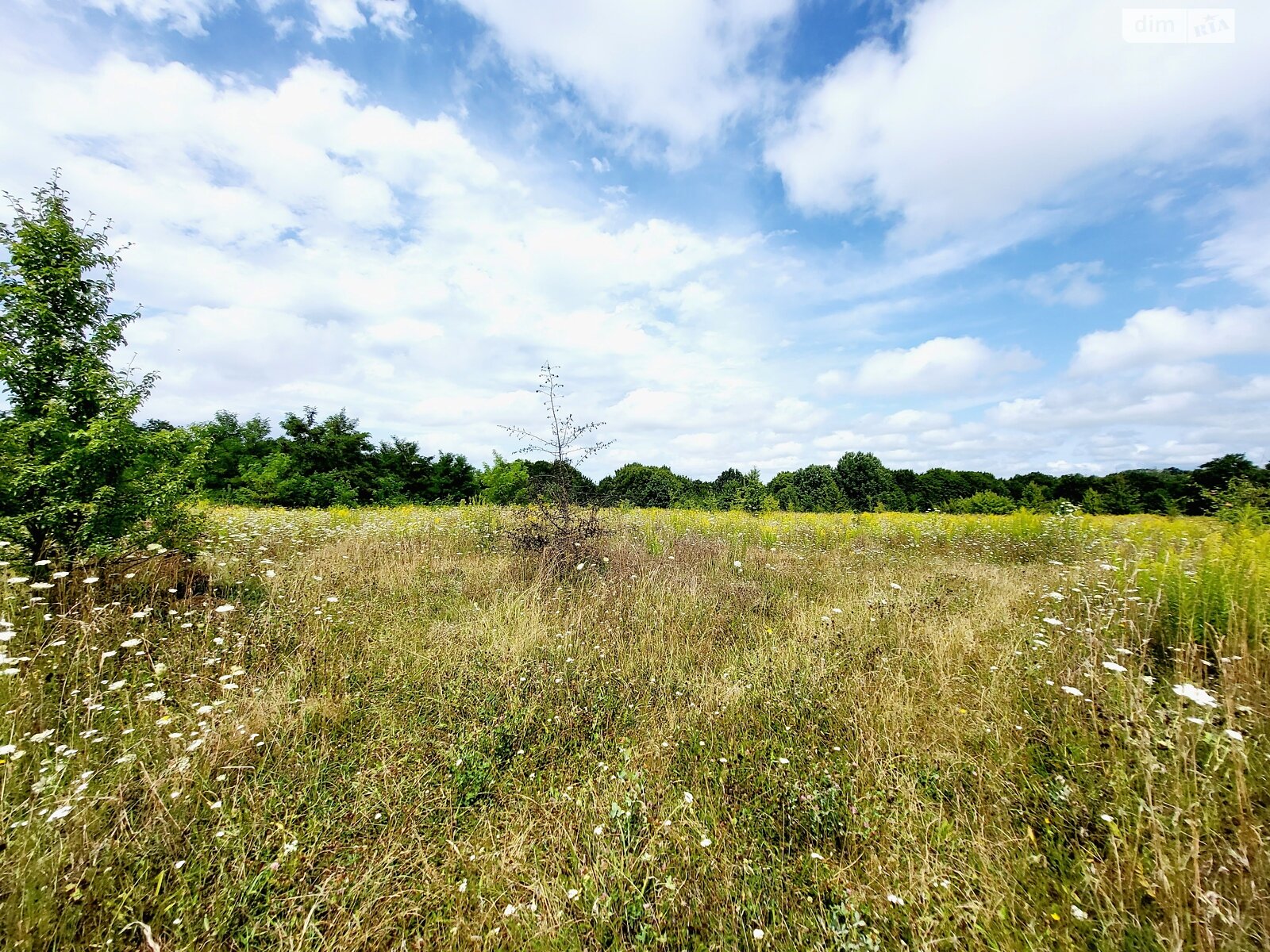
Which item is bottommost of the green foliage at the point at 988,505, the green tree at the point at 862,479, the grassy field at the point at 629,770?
the grassy field at the point at 629,770

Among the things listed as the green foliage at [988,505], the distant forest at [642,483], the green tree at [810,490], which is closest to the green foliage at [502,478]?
the distant forest at [642,483]

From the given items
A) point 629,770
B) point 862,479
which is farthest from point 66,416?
point 862,479

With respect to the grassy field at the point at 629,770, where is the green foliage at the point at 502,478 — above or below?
above

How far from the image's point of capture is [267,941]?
194 cm

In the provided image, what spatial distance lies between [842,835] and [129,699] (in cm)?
481

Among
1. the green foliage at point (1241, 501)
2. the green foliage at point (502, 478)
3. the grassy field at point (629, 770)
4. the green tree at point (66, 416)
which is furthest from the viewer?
the green foliage at point (502, 478)

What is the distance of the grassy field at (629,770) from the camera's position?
1.92 m

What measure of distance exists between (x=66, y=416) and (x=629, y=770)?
634 cm

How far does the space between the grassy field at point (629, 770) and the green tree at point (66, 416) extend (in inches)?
21.3

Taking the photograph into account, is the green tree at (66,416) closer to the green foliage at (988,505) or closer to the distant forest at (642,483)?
the distant forest at (642,483)

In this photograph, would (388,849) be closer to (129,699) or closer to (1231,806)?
(129,699)

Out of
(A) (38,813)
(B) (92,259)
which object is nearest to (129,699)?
(A) (38,813)

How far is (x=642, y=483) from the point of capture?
21578mm

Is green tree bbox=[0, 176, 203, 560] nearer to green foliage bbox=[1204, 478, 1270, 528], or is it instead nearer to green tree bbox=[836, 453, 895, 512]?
green foliage bbox=[1204, 478, 1270, 528]
